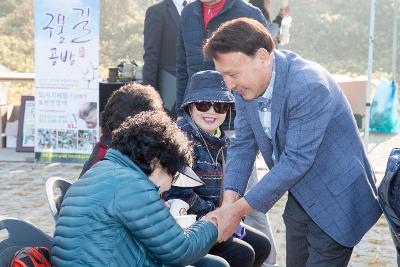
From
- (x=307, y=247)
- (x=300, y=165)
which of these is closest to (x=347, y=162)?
(x=300, y=165)

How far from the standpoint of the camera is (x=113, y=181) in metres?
2.12

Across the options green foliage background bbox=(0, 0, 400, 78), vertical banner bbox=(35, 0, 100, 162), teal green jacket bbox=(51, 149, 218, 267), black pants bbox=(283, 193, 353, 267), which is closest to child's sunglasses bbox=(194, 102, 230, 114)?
black pants bbox=(283, 193, 353, 267)

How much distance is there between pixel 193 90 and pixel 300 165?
43.4 inches

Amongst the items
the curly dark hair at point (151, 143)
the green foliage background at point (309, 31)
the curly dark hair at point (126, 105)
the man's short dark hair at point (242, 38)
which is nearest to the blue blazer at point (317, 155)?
the man's short dark hair at point (242, 38)

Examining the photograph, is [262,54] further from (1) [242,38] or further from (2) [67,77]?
(2) [67,77]

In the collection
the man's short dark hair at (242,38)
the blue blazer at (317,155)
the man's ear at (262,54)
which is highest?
the man's short dark hair at (242,38)

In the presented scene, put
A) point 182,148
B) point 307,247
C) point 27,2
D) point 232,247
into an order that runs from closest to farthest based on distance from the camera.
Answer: point 182,148, point 307,247, point 232,247, point 27,2

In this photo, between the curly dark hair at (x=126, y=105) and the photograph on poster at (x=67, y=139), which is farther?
the photograph on poster at (x=67, y=139)

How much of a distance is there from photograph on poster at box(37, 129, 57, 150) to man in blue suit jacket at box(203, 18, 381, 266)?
476 centimetres

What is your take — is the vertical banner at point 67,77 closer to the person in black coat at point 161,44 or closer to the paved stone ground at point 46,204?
the paved stone ground at point 46,204

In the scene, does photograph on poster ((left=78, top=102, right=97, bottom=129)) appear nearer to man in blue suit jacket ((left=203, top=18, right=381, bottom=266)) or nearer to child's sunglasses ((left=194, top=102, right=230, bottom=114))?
child's sunglasses ((left=194, top=102, right=230, bottom=114))

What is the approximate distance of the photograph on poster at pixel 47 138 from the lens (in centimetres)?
712

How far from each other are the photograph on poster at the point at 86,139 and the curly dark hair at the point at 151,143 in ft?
15.5

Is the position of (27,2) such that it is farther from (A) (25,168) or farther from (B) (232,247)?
(B) (232,247)
